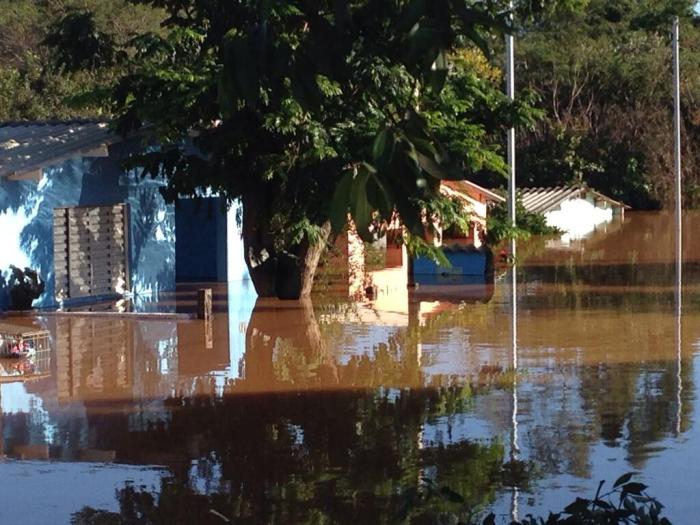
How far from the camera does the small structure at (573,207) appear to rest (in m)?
44.9

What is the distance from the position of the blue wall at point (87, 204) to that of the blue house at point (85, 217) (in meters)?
→ 0.02

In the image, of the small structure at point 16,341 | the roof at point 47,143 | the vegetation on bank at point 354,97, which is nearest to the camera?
the vegetation on bank at point 354,97

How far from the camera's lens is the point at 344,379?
15242 mm

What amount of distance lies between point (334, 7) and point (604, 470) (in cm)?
690

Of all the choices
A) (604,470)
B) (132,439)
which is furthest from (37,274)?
(604,470)

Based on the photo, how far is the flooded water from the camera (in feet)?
32.7

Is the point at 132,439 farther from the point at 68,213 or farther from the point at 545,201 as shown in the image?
the point at 545,201

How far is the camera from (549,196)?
4703 cm

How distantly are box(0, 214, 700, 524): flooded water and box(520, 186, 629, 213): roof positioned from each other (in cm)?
2211

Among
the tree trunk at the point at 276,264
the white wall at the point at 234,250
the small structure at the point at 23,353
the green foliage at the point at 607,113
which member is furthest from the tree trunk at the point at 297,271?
the green foliage at the point at 607,113

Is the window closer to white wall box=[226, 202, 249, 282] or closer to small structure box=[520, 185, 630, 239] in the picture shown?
white wall box=[226, 202, 249, 282]

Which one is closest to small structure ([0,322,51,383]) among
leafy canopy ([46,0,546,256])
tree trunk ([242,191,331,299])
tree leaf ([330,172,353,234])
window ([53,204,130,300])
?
leafy canopy ([46,0,546,256])

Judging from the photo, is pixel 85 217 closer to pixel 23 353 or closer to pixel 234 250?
pixel 234 250

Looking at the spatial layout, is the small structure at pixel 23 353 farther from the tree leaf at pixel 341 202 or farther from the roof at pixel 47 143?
the tree leaf at pixel 341 202
